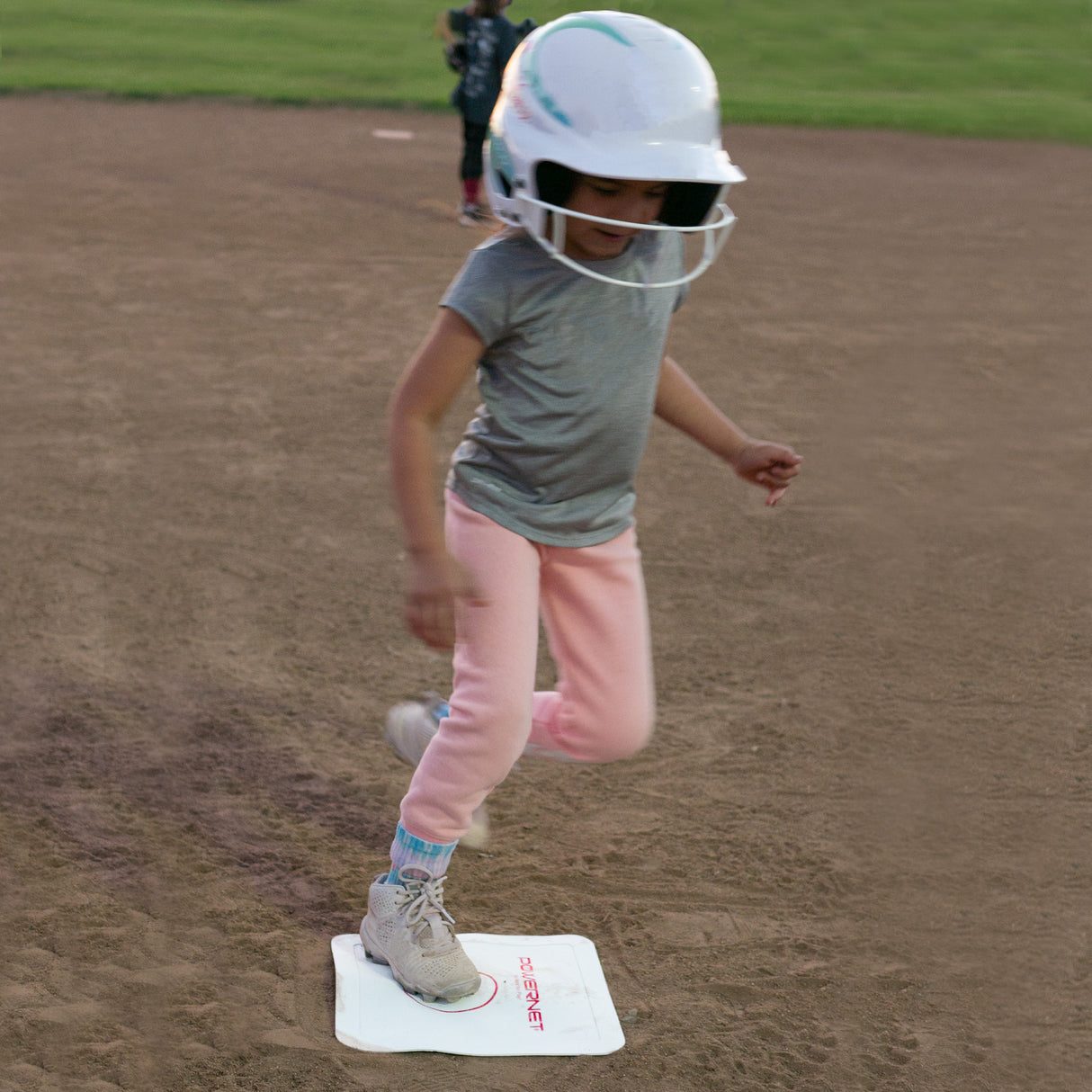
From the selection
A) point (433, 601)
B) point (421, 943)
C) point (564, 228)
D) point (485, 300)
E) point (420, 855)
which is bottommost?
point (421, 943)

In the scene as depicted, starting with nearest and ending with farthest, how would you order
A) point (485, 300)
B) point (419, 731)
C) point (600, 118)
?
point (600, 118)
point (485, 300)
point (419, 731)

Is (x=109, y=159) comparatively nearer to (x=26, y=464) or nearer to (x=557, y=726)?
(x=26, y=464)

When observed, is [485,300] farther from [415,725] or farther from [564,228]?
[415,725]

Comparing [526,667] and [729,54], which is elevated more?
[526,667]

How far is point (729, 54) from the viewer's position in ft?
53.7

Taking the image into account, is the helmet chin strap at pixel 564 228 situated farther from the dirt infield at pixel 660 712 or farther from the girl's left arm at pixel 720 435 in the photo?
the dirt infield at pixel 660 712

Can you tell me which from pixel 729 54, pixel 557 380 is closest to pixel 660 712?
pixel 557 380

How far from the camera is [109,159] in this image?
995 cm

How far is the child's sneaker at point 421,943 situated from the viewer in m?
2.42

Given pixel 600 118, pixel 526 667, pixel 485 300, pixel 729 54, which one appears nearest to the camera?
pixel 600 118

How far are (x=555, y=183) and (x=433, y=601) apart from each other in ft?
2.15

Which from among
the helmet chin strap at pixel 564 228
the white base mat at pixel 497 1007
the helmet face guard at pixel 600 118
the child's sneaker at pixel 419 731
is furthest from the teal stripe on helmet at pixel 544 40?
the white base mat at pixel 497 1007

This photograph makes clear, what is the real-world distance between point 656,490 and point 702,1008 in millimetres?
2611

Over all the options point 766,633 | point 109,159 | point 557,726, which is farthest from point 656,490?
point 109,159
